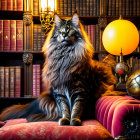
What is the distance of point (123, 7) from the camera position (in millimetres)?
2785

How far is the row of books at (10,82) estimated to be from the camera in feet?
8.57

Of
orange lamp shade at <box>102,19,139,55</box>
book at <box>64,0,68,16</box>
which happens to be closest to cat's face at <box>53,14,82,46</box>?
orange lamp shade at <box>102,19,139,55</box>

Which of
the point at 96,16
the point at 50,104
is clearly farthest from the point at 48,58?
the point at 96,16

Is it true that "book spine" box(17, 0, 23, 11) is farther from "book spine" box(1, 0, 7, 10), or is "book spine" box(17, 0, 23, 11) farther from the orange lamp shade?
the orange lamp shade

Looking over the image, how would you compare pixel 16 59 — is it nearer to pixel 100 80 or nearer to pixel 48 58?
pixel 48 58

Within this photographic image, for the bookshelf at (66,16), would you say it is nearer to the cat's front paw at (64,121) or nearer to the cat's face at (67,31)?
the cat's face at (67,31)

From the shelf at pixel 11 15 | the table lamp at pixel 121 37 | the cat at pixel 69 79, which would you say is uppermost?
the shelf at pixel 11 15

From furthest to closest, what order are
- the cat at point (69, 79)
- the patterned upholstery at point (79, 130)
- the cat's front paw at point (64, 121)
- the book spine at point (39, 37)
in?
the book spine at point (39, 37)
the cat at point (69, 79)
the cat's front paw at point (64, 121)
the patterned upholstery at point (79, 130)

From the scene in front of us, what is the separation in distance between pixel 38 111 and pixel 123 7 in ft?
5.49

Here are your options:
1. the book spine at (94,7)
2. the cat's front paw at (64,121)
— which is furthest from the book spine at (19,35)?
the cat's front paw at (64,121)

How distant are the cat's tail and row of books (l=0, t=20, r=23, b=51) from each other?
0.89 meters

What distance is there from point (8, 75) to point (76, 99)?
1.21 meters

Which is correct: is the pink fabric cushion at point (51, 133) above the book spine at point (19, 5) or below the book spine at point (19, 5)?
below

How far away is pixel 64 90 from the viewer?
1.72 meters
